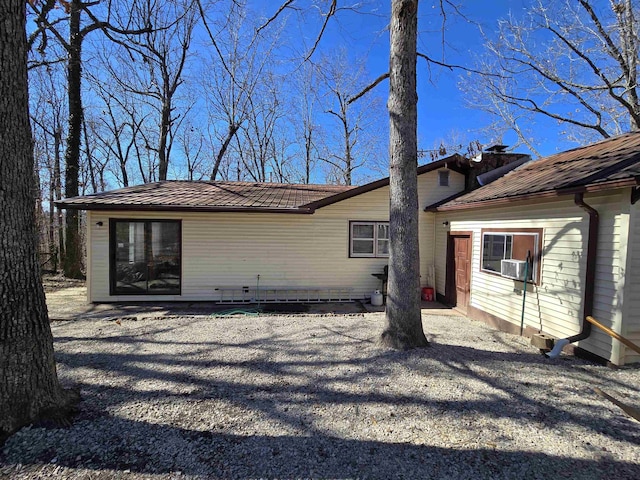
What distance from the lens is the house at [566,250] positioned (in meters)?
3.92

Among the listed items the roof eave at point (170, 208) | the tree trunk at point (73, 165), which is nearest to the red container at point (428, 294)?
the roof eave at point (170, 208)

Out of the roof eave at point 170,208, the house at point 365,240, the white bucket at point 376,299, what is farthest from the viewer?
the white bucket at point 376,299

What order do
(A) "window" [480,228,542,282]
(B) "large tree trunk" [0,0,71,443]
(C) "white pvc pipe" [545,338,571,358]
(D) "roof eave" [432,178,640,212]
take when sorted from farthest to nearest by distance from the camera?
1. (A) "window" [480,228,542,282]
2. (C) "white pvc pipe" [545,338,571,358]
3. (D) "roof eave" [432,178,640,212]
4. (B) "large tree trunk" [0,0,71,443]

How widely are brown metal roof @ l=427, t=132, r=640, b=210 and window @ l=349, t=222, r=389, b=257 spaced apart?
2.34m

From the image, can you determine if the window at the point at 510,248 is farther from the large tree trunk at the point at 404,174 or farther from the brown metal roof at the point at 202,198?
the brown metal roof at the point at 202,198

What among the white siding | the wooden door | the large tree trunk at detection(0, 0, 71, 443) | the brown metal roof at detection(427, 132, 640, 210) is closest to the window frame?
the wooden door

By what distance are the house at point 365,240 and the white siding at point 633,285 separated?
404 mm

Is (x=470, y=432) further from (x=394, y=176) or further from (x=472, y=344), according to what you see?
(x=394, y=176)

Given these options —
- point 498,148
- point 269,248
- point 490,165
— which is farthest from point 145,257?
point 498,148

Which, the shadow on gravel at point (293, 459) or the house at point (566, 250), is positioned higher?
the house at point (566, 250)

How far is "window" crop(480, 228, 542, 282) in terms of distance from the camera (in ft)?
17.3

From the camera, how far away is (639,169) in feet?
12.0

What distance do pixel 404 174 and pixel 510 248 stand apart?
310 centimetres

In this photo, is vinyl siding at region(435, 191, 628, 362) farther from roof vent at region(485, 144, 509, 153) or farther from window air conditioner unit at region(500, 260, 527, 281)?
roof vent at region(485, 144, 509, 153)
